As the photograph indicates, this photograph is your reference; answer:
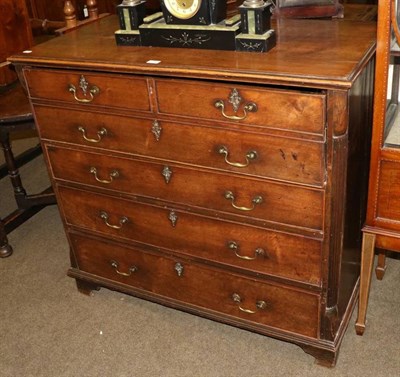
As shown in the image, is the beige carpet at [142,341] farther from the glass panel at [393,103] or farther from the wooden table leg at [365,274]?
the glass panel at [393,103]

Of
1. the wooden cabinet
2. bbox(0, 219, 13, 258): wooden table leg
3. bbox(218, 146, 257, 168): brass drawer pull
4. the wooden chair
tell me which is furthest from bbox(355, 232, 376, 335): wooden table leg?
bbox(0, 219, 13, 258): wooden table leg

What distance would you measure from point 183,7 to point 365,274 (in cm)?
114

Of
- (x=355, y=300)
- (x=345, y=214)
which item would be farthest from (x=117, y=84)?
(x=355, y=300)

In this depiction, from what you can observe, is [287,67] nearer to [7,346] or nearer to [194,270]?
[194,270]

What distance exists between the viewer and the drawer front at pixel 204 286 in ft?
6.66

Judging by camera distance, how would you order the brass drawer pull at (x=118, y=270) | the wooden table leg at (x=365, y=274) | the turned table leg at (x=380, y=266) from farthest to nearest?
the turned table leg at (x=380, y=266), the brass drawer pull at (x=118, y=270), the wooden table leg at (x=365, y=274)

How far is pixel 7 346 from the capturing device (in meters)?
2.34

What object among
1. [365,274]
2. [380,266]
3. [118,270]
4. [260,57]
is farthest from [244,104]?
[380,266]

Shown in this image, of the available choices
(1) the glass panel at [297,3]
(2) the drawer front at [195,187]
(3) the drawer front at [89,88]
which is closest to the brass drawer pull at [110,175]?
(2) the drawer front at [195,187]

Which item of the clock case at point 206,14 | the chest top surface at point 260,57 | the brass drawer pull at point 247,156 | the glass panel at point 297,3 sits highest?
the clock case at point 206,14

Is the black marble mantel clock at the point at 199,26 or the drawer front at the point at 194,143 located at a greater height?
the black marble mantel clock at the point at 199,26

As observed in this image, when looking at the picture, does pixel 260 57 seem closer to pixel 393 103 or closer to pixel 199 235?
pixel 393 103

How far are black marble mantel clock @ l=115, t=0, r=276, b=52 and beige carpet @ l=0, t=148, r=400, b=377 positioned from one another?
1.16 metres

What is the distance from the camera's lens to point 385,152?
176 centimetres
